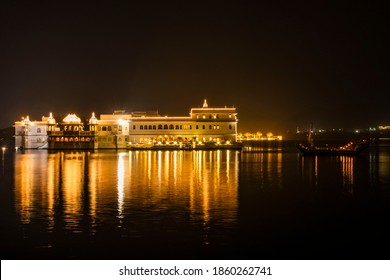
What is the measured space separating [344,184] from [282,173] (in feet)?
19.6

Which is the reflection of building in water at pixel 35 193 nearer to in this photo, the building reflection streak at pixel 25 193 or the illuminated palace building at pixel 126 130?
the building reflection streak at pixel 25 193

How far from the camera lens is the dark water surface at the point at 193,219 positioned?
36.7 feet

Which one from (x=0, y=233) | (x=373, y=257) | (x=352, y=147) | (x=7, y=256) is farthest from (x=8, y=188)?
(x=352, y=147)

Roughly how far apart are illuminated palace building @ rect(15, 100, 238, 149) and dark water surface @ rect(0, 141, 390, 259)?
43.0 m

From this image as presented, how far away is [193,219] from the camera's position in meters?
14.4

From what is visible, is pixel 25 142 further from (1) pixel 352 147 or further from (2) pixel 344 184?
(2) pixel 344 184

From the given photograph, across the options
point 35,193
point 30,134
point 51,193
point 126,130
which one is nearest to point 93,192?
point 51,193

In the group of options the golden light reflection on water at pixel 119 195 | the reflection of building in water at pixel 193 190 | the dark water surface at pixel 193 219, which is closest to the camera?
the dark water surface at pixel 193 219

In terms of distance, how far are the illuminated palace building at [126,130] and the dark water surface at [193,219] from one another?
43006 millimetres

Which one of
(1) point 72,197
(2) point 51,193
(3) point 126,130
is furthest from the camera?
(3) point 126,130

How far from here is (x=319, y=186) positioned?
75.2 feet

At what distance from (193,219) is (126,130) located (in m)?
57.2

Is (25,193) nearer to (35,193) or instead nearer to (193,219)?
(35,193)

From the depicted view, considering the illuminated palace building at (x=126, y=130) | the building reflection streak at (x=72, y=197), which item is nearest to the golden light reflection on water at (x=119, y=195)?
the building reflection streak at (x=72, y=197)
